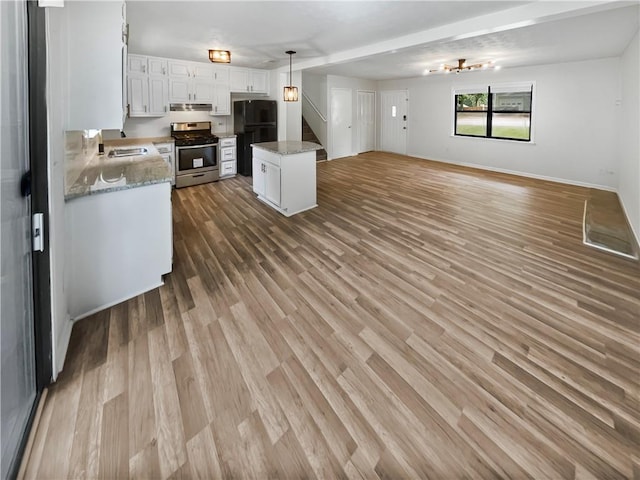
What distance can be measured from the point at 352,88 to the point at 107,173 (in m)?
8.53

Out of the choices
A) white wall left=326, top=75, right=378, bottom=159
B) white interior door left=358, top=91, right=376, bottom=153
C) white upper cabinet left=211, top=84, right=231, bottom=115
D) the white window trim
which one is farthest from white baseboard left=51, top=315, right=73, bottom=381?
white interior door left=358, top=91, right=376, bottom=153

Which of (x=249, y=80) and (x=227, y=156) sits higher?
(x=249, y=80)

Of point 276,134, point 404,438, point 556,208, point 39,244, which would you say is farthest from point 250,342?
point 276,134

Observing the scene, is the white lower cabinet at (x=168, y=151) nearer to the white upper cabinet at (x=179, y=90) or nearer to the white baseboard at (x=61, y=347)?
the white upper cabinet at (x=179, y=90)

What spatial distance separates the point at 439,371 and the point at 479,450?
485 mm

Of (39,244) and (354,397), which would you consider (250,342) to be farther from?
(39,244)

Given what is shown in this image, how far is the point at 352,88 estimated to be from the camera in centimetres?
970

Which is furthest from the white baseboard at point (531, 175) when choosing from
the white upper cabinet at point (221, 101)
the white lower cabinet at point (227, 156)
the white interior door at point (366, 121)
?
the white upper cabinet at point (221, 101)

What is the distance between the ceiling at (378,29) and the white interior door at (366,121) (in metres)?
3.98

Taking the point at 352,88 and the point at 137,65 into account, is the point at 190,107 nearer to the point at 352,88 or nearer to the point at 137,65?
the point at 137,65

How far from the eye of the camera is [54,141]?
1.69 metres

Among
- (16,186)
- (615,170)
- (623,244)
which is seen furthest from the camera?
(615,170)

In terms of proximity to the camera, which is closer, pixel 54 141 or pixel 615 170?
pixel 54 141

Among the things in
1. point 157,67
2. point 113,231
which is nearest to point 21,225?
point 113,231
